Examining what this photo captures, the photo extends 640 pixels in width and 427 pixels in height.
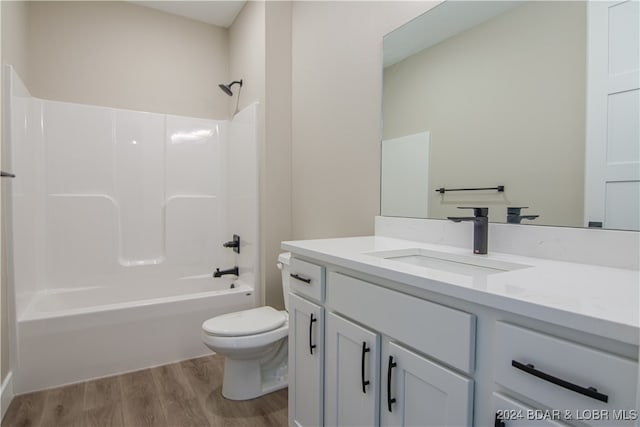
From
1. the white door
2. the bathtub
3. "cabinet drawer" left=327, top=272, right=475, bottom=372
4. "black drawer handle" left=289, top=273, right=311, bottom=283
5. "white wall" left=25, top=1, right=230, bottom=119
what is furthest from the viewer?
"white wall" left=25, top=1, right=230, bottom=119

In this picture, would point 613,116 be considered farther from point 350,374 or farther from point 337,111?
point 337,111

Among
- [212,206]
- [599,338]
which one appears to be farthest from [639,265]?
[212,206]

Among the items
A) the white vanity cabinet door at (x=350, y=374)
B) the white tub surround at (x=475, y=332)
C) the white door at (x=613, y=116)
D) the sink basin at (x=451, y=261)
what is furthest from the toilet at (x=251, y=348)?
the white door at (x=613, y=116)

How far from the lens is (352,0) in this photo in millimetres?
1892

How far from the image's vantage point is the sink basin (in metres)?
1.10

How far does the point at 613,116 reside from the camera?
0.97 meters

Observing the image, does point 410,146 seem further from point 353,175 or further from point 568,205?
point 568,205

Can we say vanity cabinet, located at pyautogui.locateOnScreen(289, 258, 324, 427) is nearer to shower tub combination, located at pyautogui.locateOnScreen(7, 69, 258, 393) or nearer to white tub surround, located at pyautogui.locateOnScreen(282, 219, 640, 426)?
white tub surround, located at pyautogui.locateOnScreen(282, 219, 640, 426)

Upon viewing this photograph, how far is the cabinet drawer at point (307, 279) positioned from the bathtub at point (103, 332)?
1199 millimetres

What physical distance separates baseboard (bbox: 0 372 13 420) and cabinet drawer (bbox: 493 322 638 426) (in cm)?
230

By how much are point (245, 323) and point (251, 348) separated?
15 centimetres

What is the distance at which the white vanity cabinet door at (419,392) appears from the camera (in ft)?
2.51

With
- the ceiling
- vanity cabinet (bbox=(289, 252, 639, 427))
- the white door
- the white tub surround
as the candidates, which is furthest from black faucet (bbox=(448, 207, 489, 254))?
the ceiling

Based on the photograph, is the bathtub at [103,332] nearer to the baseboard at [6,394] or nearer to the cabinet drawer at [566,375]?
the baseboard at [6,394]
